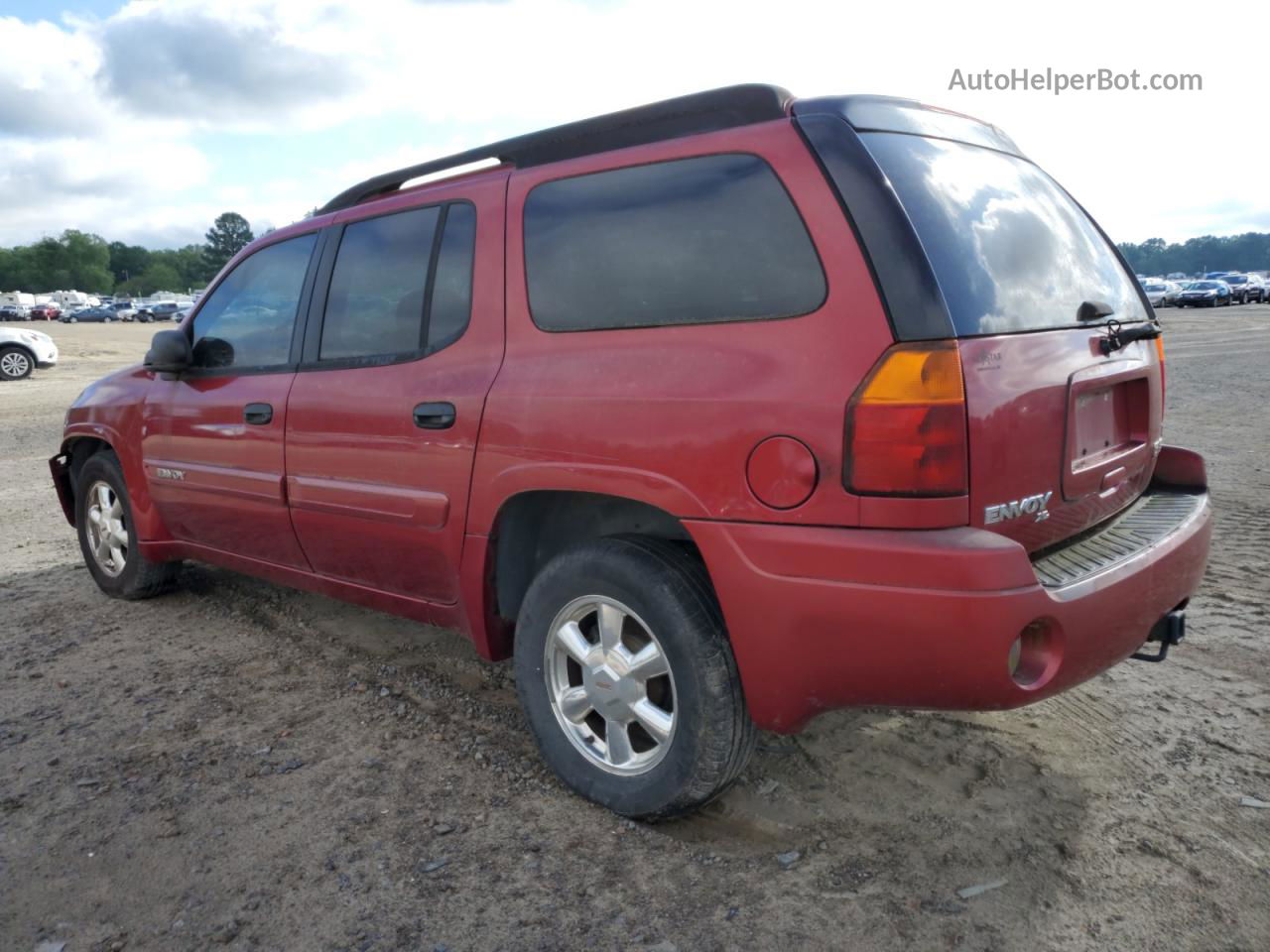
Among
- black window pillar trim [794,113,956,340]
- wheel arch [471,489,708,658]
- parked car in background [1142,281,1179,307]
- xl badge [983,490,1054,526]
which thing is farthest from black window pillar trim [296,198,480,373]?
parked car in background [1142,281,1179,307]

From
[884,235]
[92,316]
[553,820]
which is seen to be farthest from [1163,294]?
[92,316]

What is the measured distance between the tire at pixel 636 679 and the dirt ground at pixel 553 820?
0.47 ft

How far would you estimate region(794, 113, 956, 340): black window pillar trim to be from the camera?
2201mm

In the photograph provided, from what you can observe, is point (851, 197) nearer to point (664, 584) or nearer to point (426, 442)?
point (664, 584)

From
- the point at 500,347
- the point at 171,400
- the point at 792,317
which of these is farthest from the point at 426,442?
the point at 171,400

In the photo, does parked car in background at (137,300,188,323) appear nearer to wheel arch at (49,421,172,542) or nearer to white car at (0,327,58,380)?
white car at (0,327,58,380)

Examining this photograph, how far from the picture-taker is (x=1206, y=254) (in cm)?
14312

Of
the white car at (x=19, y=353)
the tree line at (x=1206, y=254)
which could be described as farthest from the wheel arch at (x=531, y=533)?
the tree line at (x=1206, y=254)

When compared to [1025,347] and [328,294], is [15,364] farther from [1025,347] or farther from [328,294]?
[1025,347]

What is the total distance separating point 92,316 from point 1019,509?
253 ft

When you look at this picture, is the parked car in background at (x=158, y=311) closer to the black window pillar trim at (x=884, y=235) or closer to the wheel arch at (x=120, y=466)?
the wheel arch at (x=120, y=466)

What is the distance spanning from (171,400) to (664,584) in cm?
296

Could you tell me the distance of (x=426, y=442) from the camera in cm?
315

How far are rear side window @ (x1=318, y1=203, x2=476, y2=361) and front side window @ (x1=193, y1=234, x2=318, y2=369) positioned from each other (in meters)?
0.29
